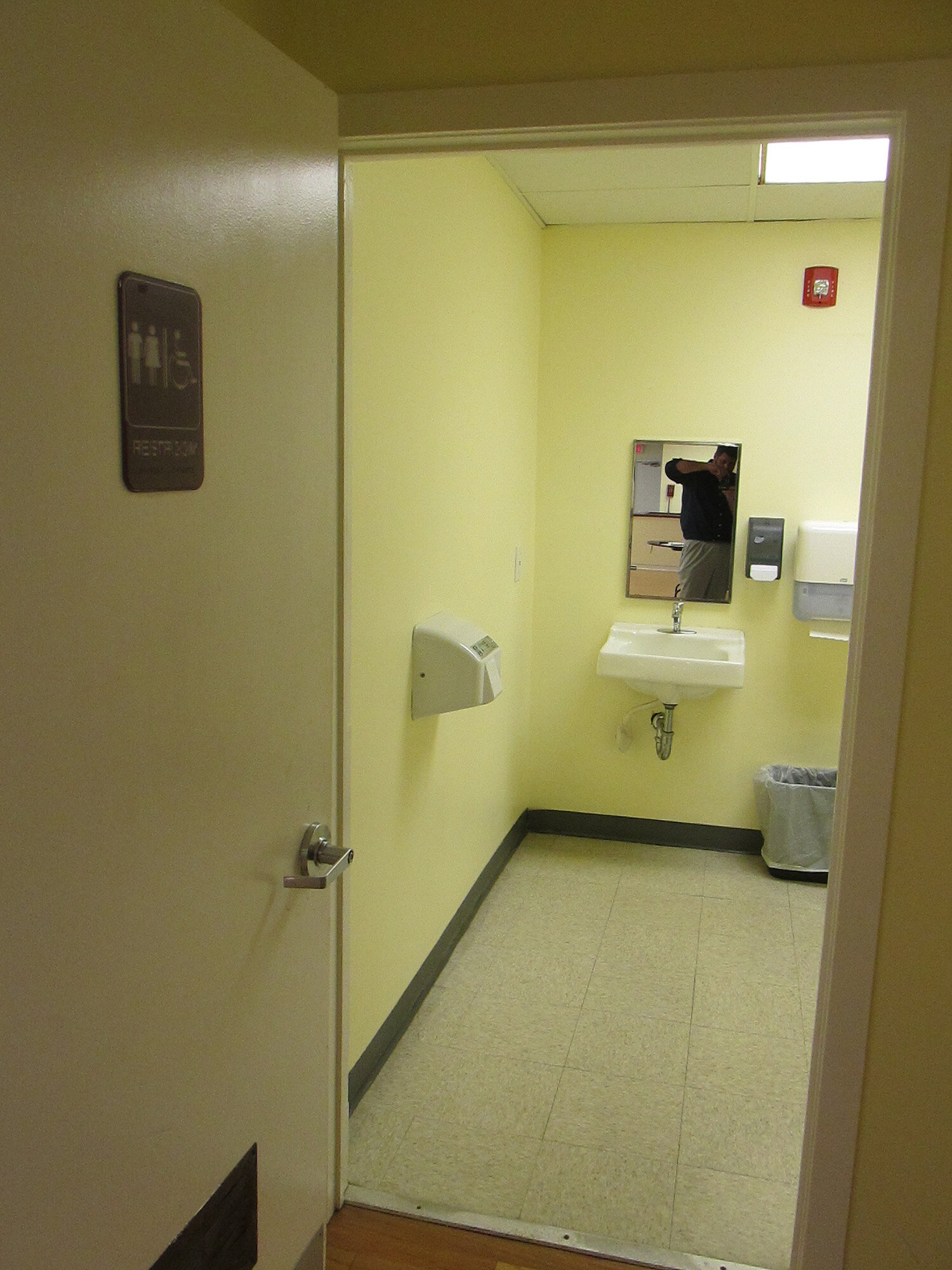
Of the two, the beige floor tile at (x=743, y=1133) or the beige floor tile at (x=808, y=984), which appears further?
the beige floor tile at (x=808, y=984)

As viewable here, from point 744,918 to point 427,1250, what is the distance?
1874 mm

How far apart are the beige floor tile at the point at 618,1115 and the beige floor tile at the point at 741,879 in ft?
4.18

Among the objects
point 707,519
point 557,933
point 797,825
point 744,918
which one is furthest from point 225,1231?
point 707,519

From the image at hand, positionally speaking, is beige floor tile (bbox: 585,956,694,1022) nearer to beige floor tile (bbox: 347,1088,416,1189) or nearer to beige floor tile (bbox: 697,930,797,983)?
beige floor tile (bbox: 697,930,797,983)

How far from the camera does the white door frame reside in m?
1.51

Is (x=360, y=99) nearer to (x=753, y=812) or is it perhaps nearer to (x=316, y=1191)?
(x=316, y=1191)

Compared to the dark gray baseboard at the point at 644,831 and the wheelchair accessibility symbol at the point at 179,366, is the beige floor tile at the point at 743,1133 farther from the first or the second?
the wheelchair accessibility symbol at the point at 179,366

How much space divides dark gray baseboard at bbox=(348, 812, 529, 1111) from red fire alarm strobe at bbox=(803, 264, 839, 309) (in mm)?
2304

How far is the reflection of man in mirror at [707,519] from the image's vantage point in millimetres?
3943

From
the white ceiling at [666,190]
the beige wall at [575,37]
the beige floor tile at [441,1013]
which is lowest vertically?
the beige floor tile at [441,1013]

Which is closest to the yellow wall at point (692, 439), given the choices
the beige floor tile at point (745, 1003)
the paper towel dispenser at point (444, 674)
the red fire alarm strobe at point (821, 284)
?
the red fire alarm strobe at point (821, 284)

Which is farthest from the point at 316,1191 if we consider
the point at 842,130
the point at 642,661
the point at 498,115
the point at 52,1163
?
the point at 642,661

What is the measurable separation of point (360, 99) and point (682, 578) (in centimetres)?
264

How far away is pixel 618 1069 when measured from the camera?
8.62 ft
